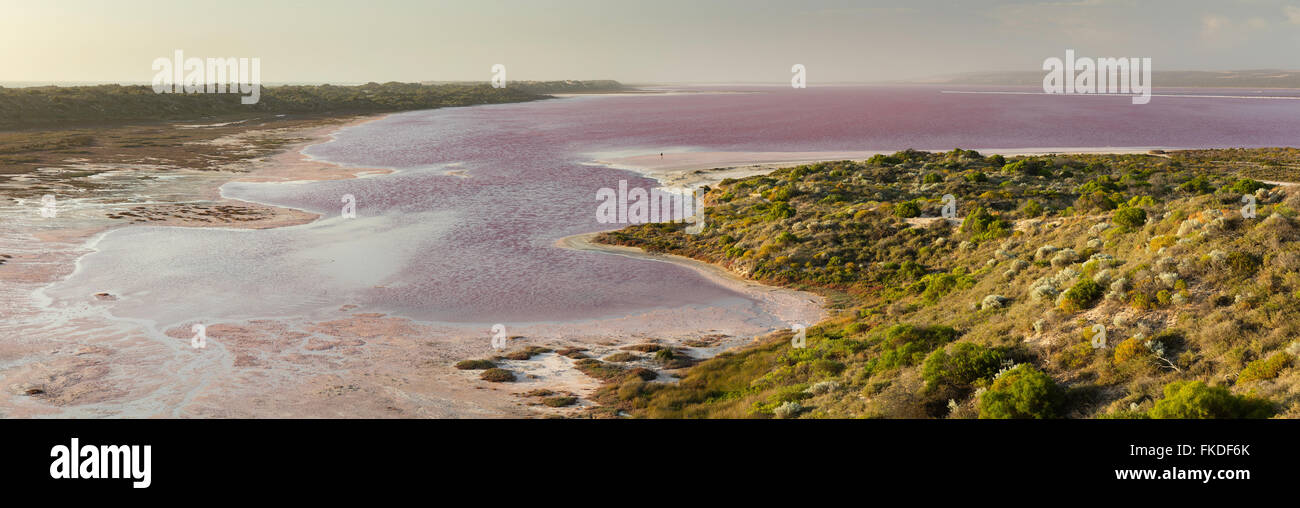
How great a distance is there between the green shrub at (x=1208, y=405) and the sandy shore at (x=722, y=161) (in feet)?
166

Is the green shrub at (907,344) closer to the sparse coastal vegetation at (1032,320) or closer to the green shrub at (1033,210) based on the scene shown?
the sparse coastal vegetation at (1032,320)

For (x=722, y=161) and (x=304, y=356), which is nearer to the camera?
(x=304, y=356)

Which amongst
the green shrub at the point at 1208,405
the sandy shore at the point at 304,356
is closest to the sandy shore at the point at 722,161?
the sandy shore at the point at 304,356

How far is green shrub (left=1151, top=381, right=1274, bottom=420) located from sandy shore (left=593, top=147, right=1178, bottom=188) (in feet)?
166

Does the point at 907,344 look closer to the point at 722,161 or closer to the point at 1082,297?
the point at 1082,297

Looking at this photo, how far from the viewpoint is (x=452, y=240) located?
4291 cm

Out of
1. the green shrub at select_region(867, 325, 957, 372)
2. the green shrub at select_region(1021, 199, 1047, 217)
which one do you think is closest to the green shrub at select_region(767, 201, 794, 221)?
the green shrub at select_region(1021, 199, 1047, 217)

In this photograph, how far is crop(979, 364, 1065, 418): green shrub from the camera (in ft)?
49.3

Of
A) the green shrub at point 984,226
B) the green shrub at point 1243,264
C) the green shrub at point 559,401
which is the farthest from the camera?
the green shrub at point 984,226

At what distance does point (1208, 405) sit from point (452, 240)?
36.9 m

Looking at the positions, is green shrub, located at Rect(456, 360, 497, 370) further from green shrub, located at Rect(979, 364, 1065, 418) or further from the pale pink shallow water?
green shrub, located at Rect(979, 364, 1065, 418)

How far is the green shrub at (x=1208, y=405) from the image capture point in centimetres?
1250

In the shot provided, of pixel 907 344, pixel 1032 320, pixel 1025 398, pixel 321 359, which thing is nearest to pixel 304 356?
pixel 321 359

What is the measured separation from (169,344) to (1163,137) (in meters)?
109
